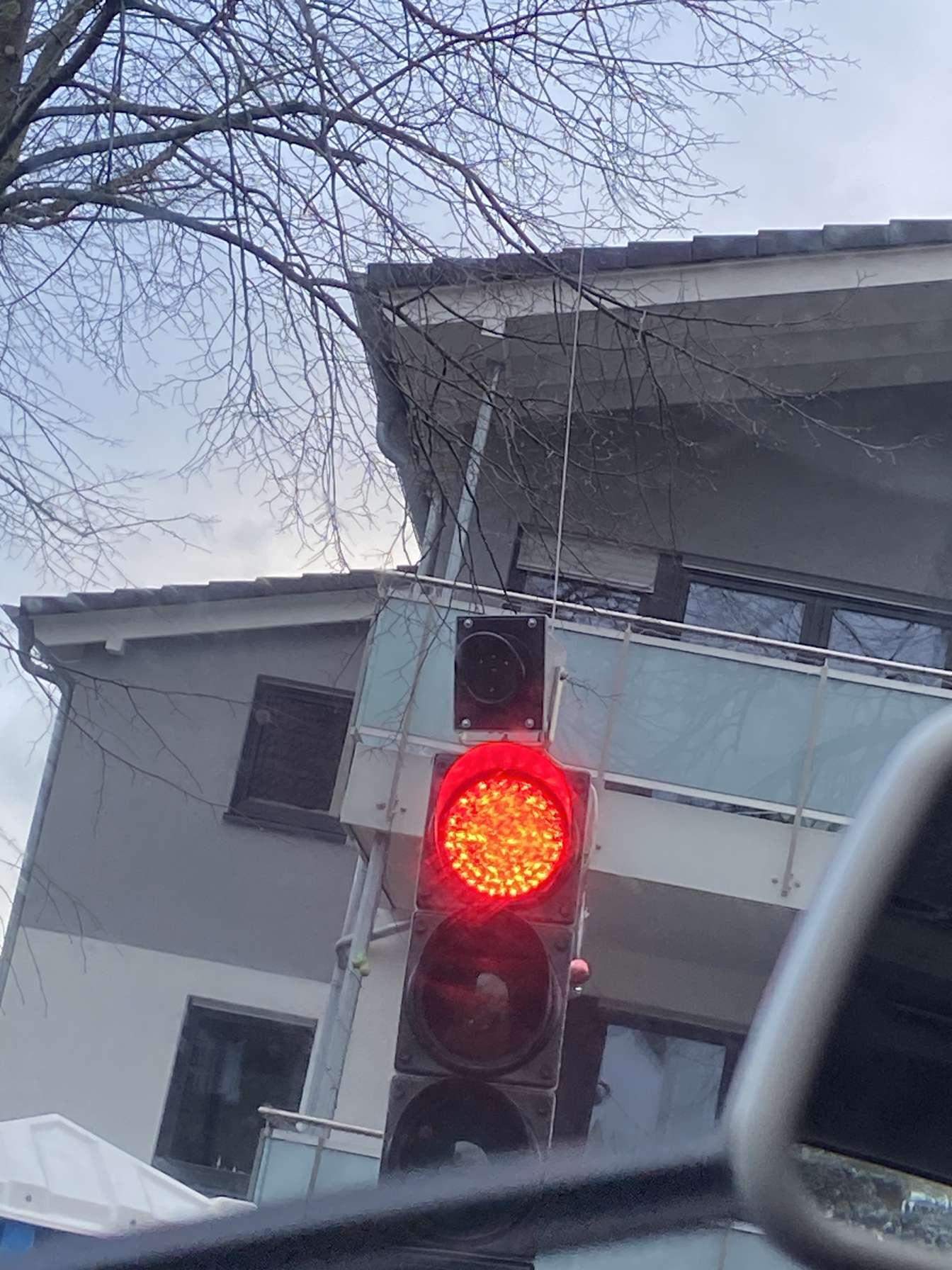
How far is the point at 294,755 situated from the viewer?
1402cm

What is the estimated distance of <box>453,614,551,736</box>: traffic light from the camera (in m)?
4.32

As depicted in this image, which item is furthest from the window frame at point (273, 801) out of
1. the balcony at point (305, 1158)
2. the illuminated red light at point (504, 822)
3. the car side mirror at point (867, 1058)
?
the car side mirror at point (867, 1058)

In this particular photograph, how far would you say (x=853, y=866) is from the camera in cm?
133

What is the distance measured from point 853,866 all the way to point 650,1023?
23.4 feet

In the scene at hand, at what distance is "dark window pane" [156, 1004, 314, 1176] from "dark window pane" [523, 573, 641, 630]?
18.3 ft

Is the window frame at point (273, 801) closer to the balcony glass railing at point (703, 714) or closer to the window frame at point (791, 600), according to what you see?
the window frame at point (791, 600)

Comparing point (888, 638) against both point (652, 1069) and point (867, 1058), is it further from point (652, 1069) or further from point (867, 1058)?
point (867, 1058)

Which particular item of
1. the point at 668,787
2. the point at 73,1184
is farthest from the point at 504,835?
the point at 668,787

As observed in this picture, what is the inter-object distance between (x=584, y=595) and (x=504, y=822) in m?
5.47

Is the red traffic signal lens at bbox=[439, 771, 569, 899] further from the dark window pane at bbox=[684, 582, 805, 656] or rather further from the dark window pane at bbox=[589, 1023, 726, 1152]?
the dark window pane at bbox=[684, 582, 805, 656]

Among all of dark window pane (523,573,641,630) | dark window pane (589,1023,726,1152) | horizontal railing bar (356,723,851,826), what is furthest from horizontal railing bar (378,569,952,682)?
dark window pane (589,1023,726,1152)

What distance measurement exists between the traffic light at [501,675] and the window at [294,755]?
9454 mm

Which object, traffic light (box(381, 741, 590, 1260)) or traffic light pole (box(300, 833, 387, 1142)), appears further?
traffic light pole (box(300, 833, 387, 1142))

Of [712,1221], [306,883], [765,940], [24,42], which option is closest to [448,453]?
[24,42]
